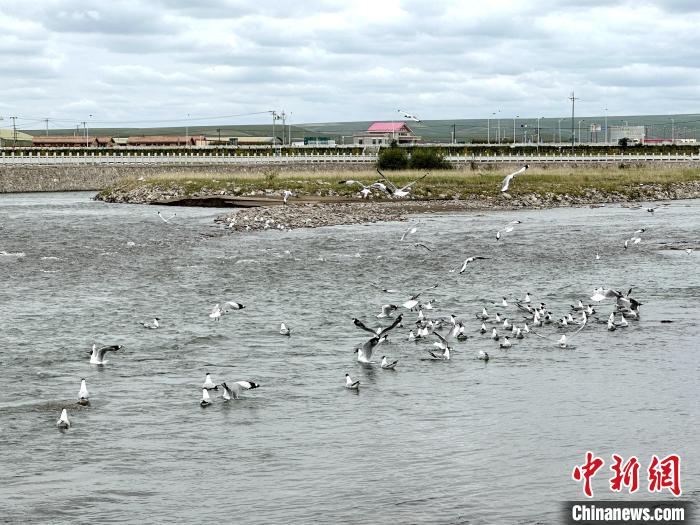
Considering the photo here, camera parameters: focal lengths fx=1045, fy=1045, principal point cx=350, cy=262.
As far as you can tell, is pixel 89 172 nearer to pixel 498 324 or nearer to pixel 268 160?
pixel 268 160

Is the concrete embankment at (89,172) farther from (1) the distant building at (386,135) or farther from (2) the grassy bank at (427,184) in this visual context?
(1) the distant building at (386,135)

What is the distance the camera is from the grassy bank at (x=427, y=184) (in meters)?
81.5

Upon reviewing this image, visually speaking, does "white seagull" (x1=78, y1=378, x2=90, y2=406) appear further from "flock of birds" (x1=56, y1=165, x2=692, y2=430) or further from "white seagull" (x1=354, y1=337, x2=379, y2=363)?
"white seagull" (x1=354, y1=337, x2=379, y2=363)

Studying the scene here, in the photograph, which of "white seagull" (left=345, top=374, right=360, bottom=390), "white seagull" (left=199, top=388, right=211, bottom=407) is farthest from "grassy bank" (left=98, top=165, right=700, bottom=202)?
"white seagull" (left=199, top=388, right=211, bottom=407)

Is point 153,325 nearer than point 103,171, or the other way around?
point 153,325

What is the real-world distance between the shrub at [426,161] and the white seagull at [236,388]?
8439 centimetres

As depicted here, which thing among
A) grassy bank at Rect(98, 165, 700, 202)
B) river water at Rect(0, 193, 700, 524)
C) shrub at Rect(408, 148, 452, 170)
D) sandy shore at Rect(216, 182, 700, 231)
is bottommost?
river water at Rect(0, 193, 700, 524)

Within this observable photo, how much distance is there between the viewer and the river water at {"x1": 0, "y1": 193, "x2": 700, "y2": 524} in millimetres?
15695

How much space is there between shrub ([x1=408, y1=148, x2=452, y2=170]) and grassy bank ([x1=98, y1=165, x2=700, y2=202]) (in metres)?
5.65

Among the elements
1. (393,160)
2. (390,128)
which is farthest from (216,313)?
(390,128)

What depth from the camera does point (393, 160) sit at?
105 m

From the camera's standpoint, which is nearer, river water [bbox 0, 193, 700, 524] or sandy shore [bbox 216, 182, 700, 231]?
river water [bbox 0, 193, 700, 524]

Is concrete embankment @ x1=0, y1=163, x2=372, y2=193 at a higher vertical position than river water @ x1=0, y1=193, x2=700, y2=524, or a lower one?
higher

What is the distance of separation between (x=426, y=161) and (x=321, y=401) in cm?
8534
